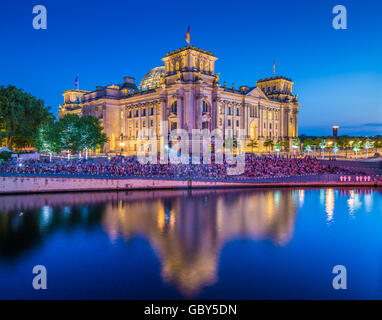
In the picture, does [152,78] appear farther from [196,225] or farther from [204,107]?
[196,225]

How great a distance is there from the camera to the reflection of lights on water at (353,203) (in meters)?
Result: 29.9

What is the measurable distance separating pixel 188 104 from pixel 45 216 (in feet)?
147

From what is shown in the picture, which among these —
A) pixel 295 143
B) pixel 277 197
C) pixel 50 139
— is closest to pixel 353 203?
pixel 277 197

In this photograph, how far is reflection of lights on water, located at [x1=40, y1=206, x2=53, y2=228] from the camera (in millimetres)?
23330

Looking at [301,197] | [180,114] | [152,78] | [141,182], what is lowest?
[301,197]

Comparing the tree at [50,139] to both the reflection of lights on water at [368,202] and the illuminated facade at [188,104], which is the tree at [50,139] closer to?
the illuminated facade at [188,104]

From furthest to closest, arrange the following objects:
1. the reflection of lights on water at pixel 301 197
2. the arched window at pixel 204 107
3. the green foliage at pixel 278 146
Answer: the green foliage at pixel 278 146 < the arched window at pixel 204 107 < the reflection of lights on water at pixel 301 197

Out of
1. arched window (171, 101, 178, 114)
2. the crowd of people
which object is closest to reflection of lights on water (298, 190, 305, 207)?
the crowd of people

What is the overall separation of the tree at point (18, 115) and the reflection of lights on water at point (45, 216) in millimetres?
32151

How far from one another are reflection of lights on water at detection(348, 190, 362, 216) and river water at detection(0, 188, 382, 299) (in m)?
0.22

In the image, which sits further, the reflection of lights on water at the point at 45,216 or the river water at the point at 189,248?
the reflection of lights on water at the point at 45,216

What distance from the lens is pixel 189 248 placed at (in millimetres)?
17719

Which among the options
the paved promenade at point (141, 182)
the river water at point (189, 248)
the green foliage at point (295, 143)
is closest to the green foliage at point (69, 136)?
the paved promenade at point (141, 182)

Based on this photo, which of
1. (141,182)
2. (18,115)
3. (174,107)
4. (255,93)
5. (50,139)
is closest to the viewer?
(141,182)
